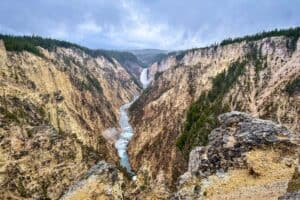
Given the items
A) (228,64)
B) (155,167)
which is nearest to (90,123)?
(155,167)

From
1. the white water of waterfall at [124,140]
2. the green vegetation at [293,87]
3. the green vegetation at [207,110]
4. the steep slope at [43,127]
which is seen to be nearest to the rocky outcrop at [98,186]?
the steep slope at [43,127]

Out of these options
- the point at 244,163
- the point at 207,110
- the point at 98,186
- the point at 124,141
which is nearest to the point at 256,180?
the point at 244,163

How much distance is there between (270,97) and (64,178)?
56.4 metres

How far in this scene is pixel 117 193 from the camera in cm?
4547

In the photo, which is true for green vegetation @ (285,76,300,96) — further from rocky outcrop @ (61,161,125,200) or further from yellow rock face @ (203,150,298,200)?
yellow rock face @ (203,150,298,200)

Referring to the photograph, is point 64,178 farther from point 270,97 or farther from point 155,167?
point 270,97

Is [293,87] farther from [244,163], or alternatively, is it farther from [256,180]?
[256,180]

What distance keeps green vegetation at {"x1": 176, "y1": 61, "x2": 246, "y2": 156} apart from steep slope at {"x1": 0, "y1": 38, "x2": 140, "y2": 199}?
67.0ft

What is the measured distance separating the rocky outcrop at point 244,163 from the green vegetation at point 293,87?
249ft

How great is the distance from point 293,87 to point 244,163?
80244 millimetres

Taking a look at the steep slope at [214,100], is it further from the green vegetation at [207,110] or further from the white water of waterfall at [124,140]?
the white water of waterfall at [124,140]

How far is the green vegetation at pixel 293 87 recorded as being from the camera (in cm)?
10419

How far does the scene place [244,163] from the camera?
98.1ft

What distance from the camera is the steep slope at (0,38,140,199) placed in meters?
71.5
